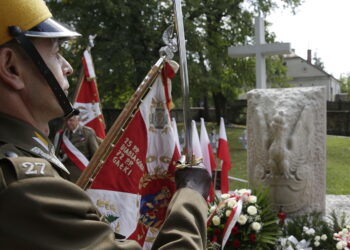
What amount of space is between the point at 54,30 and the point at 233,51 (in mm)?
5975

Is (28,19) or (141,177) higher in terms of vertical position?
(28,19)

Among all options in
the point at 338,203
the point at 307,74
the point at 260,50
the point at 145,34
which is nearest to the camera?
the point at 260,50

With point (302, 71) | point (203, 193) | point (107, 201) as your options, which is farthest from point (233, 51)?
point (302, 71)

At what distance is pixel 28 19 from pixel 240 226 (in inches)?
121

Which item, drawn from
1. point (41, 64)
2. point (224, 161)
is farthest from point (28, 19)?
point (224, 161)

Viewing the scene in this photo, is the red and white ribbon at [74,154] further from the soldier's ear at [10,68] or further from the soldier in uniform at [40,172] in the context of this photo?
the soldier's ear at [10,68]

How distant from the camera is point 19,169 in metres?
1.01

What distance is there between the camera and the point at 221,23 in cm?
1847

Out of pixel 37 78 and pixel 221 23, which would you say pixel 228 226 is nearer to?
pixel 37 78

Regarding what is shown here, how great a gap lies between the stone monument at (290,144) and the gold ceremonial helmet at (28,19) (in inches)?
151

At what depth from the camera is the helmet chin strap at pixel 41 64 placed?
1.19 metres

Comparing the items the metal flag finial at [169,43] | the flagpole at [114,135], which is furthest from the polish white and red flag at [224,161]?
the metal flag finial at [169,43]

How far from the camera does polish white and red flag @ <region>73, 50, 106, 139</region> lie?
5215mm

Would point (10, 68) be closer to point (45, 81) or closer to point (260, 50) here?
point (45, 81)
